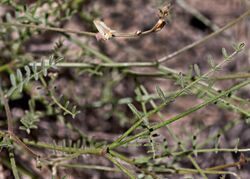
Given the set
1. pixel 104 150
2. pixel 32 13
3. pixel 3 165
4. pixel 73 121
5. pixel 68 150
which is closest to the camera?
pixel 104 150

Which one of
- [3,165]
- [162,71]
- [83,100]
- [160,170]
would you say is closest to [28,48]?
[83,100]

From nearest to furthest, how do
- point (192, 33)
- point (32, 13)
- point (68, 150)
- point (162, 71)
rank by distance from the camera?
point (68, 150) → point (32, 13) → point (162, 71) → point (192, 33)

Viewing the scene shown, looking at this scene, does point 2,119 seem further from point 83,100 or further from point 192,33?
point 192,33

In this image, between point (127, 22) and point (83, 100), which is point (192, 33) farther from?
point (83, 100)

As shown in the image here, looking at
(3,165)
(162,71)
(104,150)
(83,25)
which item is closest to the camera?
(104,150)

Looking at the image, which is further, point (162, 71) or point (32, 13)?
point (162, 71)

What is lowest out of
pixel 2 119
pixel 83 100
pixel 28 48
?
pixel 2 119

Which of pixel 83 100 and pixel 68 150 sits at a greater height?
pixel 83 100

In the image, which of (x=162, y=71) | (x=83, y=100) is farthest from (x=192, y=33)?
(x=162, y=71)

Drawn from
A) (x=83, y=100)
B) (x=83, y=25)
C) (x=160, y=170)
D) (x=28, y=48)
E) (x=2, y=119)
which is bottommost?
(x=160, y=170)
